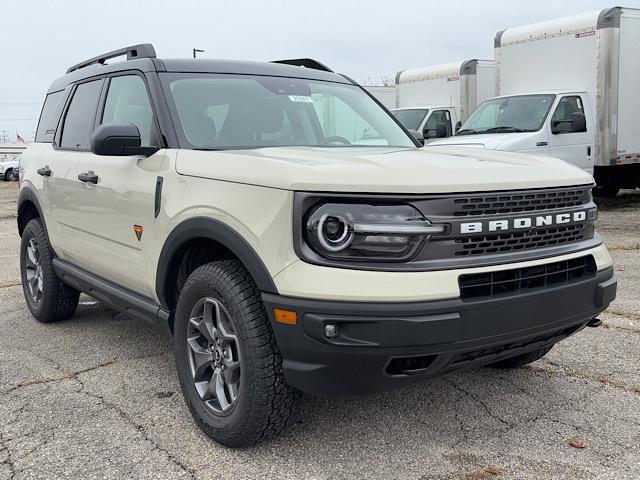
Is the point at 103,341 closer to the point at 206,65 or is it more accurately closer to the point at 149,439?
the point at 149,439

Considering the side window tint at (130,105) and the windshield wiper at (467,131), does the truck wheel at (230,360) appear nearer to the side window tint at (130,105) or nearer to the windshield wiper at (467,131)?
the side window tint at (130,105)

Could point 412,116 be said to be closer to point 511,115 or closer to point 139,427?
point 511,115

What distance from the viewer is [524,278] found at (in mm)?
2789

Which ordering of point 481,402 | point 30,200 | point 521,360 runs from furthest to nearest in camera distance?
1. point 30,200
2. point 521,360
3. point 481,402

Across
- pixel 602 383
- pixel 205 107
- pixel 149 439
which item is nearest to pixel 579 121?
pixel 602 383

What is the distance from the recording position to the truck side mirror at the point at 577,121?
36.7 ft

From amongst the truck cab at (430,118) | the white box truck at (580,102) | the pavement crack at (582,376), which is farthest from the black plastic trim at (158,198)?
the truck cab at (430,118)

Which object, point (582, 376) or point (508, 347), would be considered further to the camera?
point (582, 376)

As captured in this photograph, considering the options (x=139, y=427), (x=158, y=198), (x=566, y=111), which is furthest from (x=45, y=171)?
(x=566, y=111)

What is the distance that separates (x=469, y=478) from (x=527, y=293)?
81 cm

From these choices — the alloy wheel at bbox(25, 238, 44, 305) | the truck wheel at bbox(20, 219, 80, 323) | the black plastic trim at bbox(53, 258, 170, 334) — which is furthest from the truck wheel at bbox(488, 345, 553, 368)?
Answer: the alloy wheel at bbox(25, 238, 44, 305)

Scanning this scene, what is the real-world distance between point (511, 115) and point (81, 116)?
8652mm

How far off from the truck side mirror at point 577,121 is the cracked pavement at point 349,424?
23.8 ft

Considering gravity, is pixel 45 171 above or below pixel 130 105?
below
